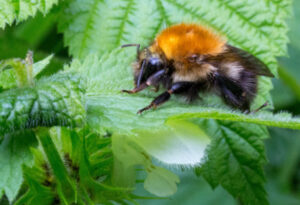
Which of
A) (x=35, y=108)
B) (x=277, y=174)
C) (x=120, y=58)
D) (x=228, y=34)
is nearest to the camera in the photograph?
(x=35, y=108)

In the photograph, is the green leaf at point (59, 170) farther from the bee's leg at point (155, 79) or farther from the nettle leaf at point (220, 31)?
the nettle leaf at point (220, 31)

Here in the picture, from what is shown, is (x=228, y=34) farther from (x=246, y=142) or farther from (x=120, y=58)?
(x=120, y=58)

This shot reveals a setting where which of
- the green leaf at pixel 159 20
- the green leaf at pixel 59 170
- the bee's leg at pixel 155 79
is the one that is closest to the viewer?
the green leaf at pixel 59 170

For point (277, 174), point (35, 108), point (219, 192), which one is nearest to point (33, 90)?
point (35, 108)

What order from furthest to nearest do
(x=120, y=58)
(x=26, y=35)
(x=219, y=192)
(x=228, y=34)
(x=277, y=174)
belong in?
(x=277, y=174) → (x=219, y=192) → (x=26, y=35) → (x=228, y=34) → (x=120, y=58)

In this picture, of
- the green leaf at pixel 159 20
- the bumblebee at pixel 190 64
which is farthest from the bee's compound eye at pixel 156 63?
the green leaf at pixel 159 20

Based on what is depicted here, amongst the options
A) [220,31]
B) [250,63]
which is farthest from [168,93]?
[220,31]

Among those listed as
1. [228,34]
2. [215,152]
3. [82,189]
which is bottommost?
[215,152]
